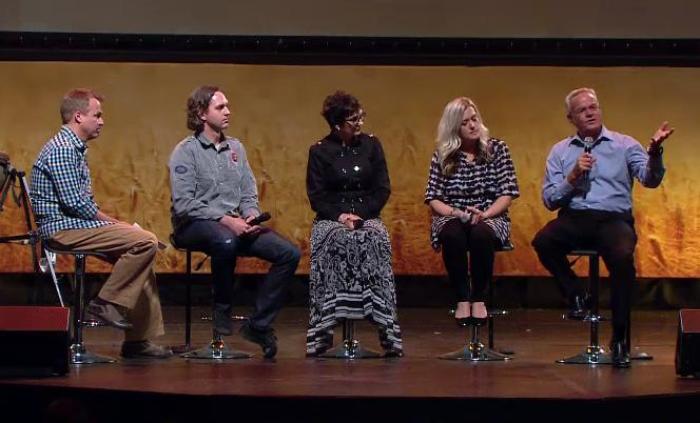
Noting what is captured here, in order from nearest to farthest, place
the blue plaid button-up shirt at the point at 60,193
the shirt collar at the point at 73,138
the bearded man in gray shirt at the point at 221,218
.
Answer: the blue plaid button-up shirt at the point at 60,193 < the shirt collar at the point at 73,138 < the bearded man in gray shirt at the point at 221,218

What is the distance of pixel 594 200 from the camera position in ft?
19.3

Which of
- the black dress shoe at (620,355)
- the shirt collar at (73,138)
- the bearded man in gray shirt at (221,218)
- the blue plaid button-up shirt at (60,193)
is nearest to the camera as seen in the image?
the black dress shoe at (620,355)

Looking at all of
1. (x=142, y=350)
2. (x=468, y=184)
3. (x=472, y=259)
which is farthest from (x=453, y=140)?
(x=142, y=350)

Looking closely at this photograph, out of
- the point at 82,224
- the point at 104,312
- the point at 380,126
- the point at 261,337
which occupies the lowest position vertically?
the point at 261,337

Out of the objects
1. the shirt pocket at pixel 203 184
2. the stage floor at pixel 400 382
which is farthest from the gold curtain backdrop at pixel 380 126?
the shirt pocket at pixel 203 184

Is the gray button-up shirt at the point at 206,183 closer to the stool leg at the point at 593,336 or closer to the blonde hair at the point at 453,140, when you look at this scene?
the blonde hair at the point at 453,140

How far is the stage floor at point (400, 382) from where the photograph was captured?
175 inches

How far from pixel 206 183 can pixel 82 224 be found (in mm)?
653

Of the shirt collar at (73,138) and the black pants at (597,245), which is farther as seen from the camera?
the shirt collar at (73,138)

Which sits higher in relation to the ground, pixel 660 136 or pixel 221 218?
pixel 660 136

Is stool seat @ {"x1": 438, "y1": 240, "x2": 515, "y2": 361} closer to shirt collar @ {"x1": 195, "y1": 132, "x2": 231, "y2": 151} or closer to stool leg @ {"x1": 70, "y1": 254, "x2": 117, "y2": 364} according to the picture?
shirt collar @ {"x1": 195, "y1": 132, "x2": 231, "y2": 151}

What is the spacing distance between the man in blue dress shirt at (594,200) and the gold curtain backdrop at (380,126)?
2.55 metres

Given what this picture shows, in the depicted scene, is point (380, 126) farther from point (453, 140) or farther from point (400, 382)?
point (400, 382)

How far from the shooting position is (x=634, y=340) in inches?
267
